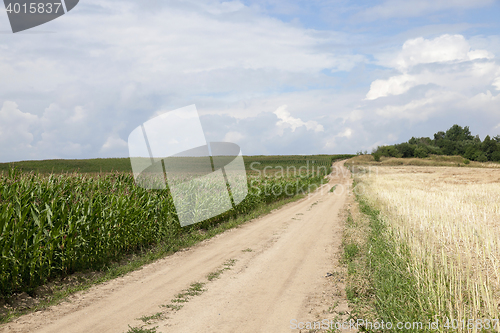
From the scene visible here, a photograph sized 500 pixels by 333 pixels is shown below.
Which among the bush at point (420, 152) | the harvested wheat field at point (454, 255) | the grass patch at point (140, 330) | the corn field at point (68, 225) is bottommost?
the grass patch at point (140, 330)

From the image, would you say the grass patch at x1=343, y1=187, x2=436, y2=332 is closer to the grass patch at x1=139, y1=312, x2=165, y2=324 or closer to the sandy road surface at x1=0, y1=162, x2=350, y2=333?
the sandy road surface at x1=0, y1=162, x2=350, y2=333

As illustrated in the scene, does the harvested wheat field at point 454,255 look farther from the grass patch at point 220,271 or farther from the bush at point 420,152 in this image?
the bush at point 420,152

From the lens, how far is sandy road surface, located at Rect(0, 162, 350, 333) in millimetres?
4750

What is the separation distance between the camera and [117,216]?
8008 millimetres

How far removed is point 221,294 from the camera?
5879mm

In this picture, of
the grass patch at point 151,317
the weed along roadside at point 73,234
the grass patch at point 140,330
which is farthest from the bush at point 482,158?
the grass patch at point 140,330

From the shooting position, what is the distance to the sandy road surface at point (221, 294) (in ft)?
15.6

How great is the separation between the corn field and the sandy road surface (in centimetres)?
100

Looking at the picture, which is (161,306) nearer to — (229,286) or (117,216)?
(229,286)

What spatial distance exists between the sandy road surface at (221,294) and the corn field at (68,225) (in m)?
1.00

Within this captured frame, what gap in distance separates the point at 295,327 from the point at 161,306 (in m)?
2.44

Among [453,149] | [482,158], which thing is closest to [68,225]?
[482,158]

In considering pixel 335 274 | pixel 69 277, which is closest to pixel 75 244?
pixel 69 277

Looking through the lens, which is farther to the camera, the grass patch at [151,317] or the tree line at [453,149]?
the tree line at [453,149]
